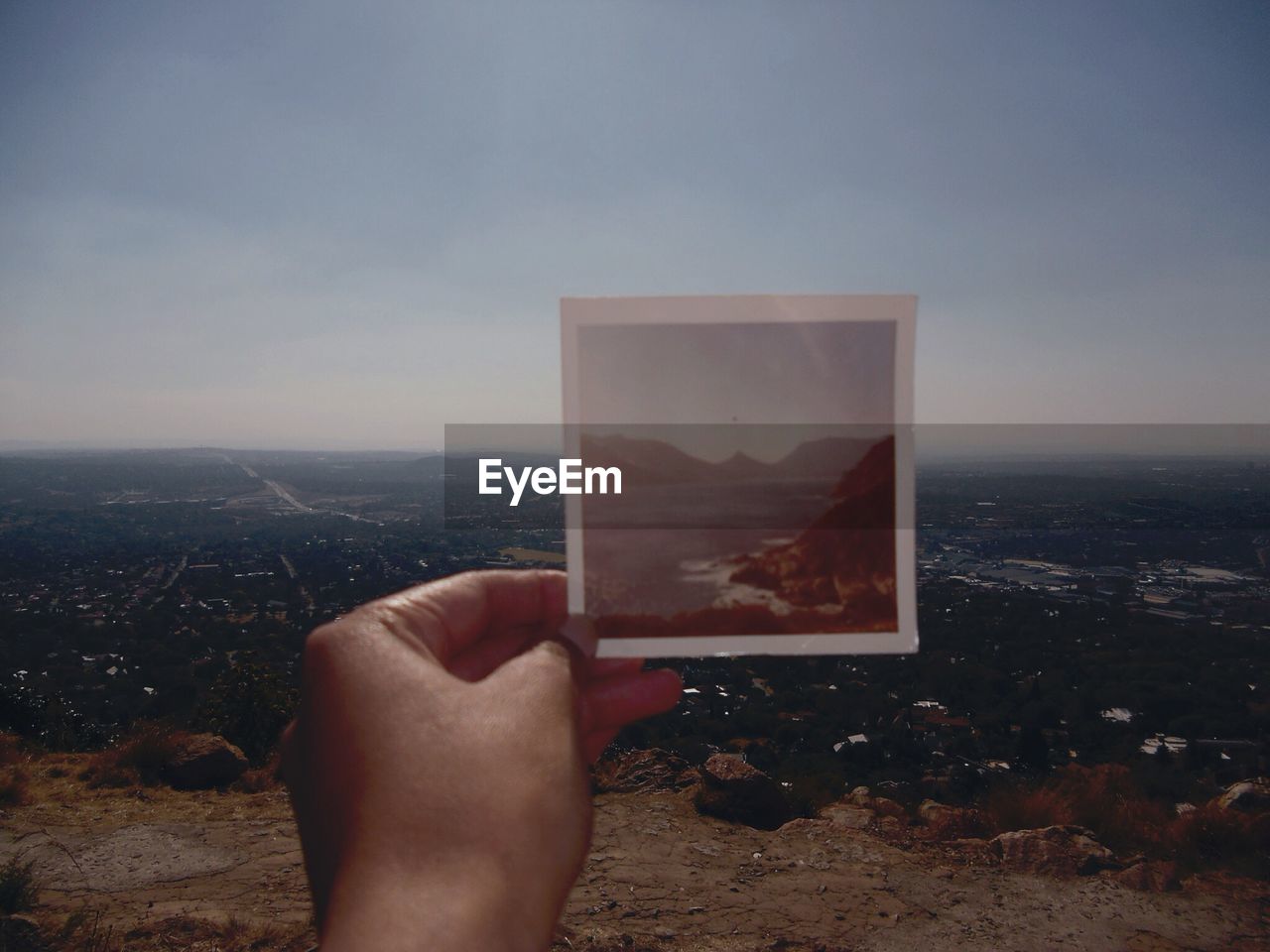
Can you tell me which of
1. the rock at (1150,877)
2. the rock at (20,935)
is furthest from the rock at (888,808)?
the rock at (20,935)

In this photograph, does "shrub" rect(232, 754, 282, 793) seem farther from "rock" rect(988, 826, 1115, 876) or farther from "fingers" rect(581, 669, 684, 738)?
"rock" rect(988, 826, 1115, 876)

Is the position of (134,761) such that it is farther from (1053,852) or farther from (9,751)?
(1053,852)

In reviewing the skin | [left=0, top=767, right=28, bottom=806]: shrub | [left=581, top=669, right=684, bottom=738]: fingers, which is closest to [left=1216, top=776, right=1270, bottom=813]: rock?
[left=581, top=669, right=684, bottom=738]: fingers

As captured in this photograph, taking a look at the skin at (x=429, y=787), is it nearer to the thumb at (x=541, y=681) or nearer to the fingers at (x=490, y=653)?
the thumb at (x=541, y=681)

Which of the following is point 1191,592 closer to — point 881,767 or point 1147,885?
point 881,767

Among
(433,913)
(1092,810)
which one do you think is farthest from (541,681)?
(1092,810)
